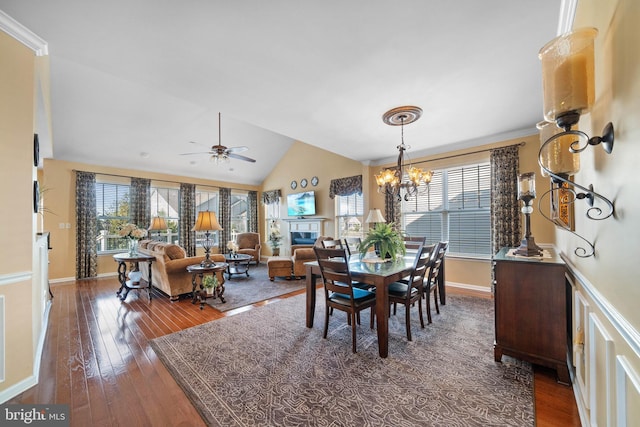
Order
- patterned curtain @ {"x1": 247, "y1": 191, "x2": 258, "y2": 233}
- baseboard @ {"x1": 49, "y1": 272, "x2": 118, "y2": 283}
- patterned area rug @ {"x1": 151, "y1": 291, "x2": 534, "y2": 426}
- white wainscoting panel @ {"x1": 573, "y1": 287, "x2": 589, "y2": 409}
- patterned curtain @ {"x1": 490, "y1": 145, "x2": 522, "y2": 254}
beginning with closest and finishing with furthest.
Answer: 1. white wainscoting panel @ {"x1": 573, "y1": 287, "x2": 589, "y2": 409}
2. patterned area rug @ {"x1": 151, "y1": 291, "x2": 534, "y2": 426}
3. patterned curtain @ {"x1": 490, "y1": 145, "x2": 522, "y2": 254}
4. baseboard @ {"x1": 49, "y1": 272, "x2": 118, "y2": 283}
5. patterned curtain @ {"x1": 247, "y1": 191, "x2": 258, "y2": 233}

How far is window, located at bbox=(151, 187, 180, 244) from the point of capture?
22.5 feet

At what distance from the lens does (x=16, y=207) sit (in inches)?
76.4

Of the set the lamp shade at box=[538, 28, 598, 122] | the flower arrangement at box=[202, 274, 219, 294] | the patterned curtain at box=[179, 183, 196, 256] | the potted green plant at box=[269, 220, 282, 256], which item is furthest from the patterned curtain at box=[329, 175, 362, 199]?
the lamp shade at box=[538, 28, 598, 122]

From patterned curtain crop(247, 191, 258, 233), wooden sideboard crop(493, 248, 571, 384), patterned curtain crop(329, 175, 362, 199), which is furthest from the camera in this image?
patterned curtain crop(247, 191, 258, 233)

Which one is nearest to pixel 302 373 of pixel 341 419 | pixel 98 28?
pixel 341 419

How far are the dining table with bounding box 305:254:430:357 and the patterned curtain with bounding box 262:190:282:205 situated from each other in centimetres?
542

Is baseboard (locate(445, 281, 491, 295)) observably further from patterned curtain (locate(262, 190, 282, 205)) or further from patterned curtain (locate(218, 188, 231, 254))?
patterned curtain (locate(218, 188, 231, 254))

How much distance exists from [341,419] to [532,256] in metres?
2.02

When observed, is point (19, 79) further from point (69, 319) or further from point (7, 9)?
point (69, 319)

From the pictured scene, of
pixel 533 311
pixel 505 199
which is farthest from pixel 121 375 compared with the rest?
pixel 505 199

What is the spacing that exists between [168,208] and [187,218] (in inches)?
21.6

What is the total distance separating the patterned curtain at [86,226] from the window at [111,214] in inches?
8.1

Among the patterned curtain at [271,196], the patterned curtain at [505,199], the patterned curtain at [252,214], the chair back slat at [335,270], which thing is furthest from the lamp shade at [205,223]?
the patterned curtain at [252,214]

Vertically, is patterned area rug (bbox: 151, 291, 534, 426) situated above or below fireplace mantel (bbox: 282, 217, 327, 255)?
below
